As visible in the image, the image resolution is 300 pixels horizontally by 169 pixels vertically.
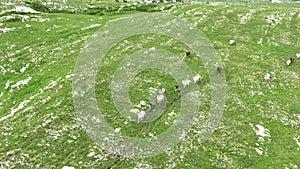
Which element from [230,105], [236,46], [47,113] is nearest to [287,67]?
[236,46]

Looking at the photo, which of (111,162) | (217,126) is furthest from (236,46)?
(111,162)

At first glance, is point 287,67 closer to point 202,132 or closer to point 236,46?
point 236,46

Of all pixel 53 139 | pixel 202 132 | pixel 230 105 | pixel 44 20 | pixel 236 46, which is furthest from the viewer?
pixel 44 20

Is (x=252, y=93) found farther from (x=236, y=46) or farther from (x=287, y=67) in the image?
(x=236, y=46)

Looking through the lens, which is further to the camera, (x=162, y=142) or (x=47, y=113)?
(x=47, y=113)

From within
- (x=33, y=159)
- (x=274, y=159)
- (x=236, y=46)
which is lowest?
(x=274, y=159)

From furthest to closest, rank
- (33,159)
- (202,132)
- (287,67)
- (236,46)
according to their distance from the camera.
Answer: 1. (236,46)
2. (287,67)
3. (202,132)
4. (33,159)

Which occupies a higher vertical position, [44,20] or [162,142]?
[44,20]
